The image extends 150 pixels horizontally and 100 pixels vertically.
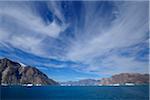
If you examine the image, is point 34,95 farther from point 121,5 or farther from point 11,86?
point 121,5

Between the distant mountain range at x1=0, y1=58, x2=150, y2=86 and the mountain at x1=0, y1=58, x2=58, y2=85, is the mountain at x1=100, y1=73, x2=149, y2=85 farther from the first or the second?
the mountain at x1=0, y1=58, x2=58, y2=85

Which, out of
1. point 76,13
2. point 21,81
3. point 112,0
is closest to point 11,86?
point 21,81

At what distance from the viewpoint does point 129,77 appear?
294 cm

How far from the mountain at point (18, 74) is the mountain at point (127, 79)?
0.78 m

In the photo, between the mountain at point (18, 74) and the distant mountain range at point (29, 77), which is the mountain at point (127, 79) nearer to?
the distant mountain range at point (29, 77)

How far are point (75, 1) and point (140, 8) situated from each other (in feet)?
2.26

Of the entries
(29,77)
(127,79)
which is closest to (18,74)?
(29,77)

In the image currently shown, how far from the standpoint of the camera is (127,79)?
9.59 feet

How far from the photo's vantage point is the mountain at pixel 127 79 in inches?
95.8

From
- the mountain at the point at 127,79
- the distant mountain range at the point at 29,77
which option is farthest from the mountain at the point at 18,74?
the mountain at the point at 127,79

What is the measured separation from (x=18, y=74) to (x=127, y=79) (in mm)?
1415

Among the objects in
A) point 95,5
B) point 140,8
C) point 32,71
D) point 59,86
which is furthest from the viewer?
point 59,86

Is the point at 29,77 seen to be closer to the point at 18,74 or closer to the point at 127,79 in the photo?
the point at 18,74

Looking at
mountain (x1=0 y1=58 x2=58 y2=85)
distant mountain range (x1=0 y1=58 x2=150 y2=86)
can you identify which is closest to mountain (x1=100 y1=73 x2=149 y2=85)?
distant mountain range (x1=0 y1=58 x2=150 y2=86)
